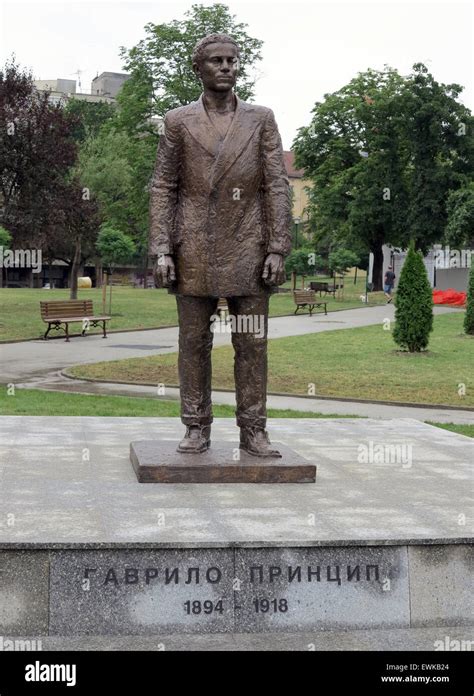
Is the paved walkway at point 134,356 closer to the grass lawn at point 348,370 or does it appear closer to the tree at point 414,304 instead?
the grass lawn at point 348,370

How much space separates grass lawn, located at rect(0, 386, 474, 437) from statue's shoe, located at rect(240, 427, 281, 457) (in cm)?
441

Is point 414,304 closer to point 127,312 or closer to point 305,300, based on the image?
Result: point 305,300

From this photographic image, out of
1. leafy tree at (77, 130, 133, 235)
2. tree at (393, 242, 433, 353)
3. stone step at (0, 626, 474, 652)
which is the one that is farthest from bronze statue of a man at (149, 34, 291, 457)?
leafy tree at (77, 130, 133, 235)

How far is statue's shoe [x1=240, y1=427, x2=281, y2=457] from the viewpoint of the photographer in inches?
243

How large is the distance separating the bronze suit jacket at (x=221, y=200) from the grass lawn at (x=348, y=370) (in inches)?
277

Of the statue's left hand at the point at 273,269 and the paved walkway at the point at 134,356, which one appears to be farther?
the paved walkway at the point at 134,356

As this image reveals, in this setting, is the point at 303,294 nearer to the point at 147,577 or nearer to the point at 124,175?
the point at 124,175

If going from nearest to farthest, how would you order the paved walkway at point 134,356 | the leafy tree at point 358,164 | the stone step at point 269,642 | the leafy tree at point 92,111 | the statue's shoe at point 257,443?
the stone step at point 269,642 → the statue's shoe at point 257,443 → the paved walkway at point 134,356 → the leafy tree at point 358,164 → the leafy tree at point 92,111

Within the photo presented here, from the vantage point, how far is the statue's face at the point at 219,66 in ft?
19.5

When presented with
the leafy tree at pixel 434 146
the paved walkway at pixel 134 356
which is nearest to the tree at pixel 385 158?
the leafy tree at pixel 434 146

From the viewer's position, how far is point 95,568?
4.37 metres

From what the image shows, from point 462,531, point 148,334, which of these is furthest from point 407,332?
point 462,531

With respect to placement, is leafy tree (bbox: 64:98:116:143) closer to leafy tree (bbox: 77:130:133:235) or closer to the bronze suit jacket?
leafy tree (bbox: 77:130:133:235)

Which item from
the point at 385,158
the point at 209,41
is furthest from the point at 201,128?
the point at 385,158
